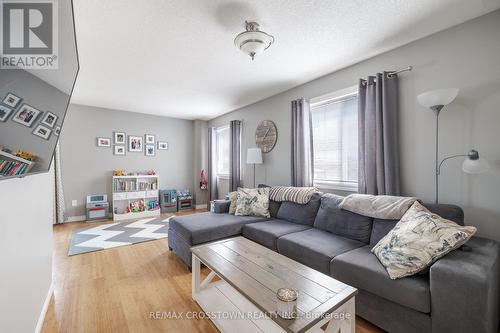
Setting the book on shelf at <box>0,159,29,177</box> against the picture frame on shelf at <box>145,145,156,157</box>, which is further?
the picture frame on shelf at <box>145,145,156,157</box>

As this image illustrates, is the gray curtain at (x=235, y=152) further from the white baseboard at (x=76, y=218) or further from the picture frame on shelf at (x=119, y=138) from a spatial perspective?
the white baseboard at (x=76, y=218)

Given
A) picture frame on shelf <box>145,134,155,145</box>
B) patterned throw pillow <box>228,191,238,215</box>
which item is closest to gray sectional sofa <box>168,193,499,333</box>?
patterned throw pillow <box>228,191,238,215</box>

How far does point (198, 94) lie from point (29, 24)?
3.09 metres

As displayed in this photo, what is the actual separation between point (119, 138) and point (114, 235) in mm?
2332

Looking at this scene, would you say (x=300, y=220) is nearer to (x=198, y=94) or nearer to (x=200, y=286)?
(x=200, y=286)

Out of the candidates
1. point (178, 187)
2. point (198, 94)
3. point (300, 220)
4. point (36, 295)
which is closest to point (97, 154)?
point (178, 187)

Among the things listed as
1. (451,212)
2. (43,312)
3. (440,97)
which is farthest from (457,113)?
(43,312)

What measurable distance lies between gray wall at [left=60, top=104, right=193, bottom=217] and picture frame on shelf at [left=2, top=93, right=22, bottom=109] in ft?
15.1

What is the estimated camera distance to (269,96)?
4.00m

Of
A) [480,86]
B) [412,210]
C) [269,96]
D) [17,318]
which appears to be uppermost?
[269,96]

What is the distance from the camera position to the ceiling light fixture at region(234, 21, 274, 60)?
1.92 metres

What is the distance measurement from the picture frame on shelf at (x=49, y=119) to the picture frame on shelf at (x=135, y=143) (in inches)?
165

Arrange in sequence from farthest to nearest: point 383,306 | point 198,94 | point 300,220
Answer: point 198,94, point 300,220, point 383,306

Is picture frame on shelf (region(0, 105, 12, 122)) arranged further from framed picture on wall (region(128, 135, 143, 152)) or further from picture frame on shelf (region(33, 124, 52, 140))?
framed picture on wall (region(128, 135, 143, 152))
